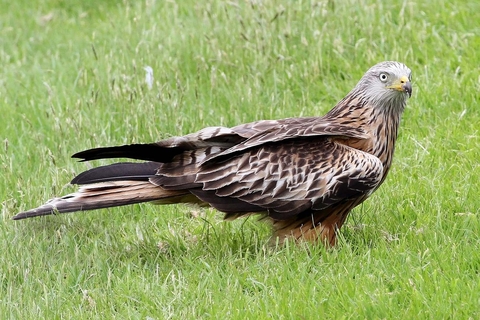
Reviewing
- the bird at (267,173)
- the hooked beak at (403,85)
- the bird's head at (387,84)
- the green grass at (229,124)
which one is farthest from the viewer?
the bird's head at (387,84)

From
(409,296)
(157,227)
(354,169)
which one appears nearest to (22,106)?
(157,227)

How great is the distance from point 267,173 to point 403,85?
108cm

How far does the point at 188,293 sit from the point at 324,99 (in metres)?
3.13

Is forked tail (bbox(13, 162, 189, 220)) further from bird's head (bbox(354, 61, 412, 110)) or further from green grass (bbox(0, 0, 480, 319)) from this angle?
bird's head (bbox(354, 61, 412, 110))

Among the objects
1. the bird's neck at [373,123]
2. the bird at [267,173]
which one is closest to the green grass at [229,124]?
the bird at [267,173]

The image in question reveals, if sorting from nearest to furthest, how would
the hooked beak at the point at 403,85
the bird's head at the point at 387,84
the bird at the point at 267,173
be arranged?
the bird at the point at 267,173, the hooked beak at the point at 403,85, the bird's head at the point at 387,84

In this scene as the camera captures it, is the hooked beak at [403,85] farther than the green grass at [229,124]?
Yes

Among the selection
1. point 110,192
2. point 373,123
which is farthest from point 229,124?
point 110,192

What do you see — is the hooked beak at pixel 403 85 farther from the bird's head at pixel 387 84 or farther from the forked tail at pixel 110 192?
the forked tail at pixel 110 192

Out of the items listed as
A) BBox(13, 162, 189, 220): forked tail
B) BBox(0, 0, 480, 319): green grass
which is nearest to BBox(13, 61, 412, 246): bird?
BBox(13, 162, 189, 220): forked tail

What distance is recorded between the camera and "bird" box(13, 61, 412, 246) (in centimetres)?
582

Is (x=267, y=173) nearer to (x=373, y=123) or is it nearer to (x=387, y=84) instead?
(x=373, y=123)

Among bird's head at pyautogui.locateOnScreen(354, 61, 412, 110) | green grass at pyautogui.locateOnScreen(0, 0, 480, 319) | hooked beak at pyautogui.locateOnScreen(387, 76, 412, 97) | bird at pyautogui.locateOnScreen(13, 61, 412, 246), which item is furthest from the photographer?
bird's head at pyautogui.locateOnScreen(354, 61, 412, 110)

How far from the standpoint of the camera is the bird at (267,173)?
5.82m
